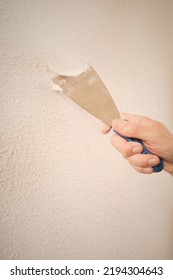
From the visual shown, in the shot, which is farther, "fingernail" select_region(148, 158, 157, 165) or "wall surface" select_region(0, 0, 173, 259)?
"fingernail" select_region(148, 158, 157, 165)

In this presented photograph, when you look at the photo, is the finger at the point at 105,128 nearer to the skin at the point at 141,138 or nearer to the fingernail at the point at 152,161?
the skin at the point at 141,138

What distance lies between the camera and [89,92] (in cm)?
37

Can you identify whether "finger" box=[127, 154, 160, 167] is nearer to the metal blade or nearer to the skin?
the skin

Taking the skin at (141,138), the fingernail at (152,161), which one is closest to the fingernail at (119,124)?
the skin at (141,138)

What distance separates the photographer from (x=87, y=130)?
0.43 m

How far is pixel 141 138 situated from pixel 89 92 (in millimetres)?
167

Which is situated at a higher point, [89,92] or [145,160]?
[89,92]

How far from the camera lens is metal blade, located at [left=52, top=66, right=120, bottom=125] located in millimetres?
360

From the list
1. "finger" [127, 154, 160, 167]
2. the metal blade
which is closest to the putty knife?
the metal blade

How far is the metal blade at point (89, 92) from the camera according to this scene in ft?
1.18

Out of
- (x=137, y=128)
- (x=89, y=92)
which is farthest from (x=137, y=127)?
(x=89, y=92)

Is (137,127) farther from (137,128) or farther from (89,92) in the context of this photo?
(89,92)
